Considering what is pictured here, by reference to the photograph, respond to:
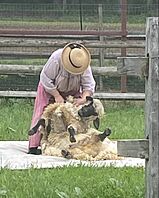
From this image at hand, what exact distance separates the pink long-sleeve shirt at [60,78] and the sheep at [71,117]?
23cm

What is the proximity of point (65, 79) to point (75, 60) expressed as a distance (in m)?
0.31

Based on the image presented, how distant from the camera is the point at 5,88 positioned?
1500cm

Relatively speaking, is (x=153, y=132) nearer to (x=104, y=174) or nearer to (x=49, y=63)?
(x=104, y=174)

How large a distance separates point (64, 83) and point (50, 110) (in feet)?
1.20

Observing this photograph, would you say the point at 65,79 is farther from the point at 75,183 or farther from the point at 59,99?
the point at 75,183

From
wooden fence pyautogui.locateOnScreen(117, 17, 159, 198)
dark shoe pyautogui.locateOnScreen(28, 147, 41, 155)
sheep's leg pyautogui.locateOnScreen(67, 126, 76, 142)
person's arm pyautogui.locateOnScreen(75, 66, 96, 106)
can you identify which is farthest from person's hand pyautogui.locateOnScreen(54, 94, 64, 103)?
wooden fence pyautogui.locateOnScreen(117, 17, 159, 198)

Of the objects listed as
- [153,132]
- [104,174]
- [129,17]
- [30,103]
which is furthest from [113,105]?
[153,132]

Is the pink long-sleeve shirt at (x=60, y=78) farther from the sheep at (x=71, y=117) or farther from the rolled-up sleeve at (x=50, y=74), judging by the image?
the sheep at (x=71, y=117)

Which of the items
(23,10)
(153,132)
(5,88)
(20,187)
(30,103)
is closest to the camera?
(153,132)

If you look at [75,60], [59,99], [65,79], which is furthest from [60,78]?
[75,60]

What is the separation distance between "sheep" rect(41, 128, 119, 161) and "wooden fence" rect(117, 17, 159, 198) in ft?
10.1

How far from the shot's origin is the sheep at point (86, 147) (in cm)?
791

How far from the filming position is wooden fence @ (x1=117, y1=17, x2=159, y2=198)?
4.63 meters

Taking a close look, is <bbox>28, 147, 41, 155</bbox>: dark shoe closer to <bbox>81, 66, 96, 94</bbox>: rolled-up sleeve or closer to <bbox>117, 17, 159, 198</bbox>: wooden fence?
<bbox>81, 66, 96, 94</bbox>: rolled-up sleeve
